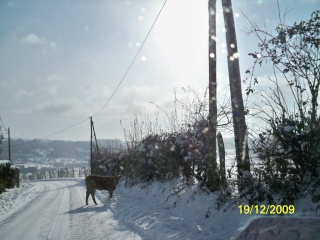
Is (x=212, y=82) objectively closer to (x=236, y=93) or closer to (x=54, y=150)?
(x=236, y=93)

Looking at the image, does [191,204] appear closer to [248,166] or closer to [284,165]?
[248,166]

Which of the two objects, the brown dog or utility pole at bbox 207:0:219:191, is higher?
utility pole at bbox 207:0:219:191

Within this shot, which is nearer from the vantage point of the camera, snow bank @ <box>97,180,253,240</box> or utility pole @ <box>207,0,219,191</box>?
snow bank @ <box>97,180,253,240</box>

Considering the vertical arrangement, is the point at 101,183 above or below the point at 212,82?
below

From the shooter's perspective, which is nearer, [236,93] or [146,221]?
[236,93]

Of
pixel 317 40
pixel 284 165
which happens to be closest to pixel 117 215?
pixel 284 165
